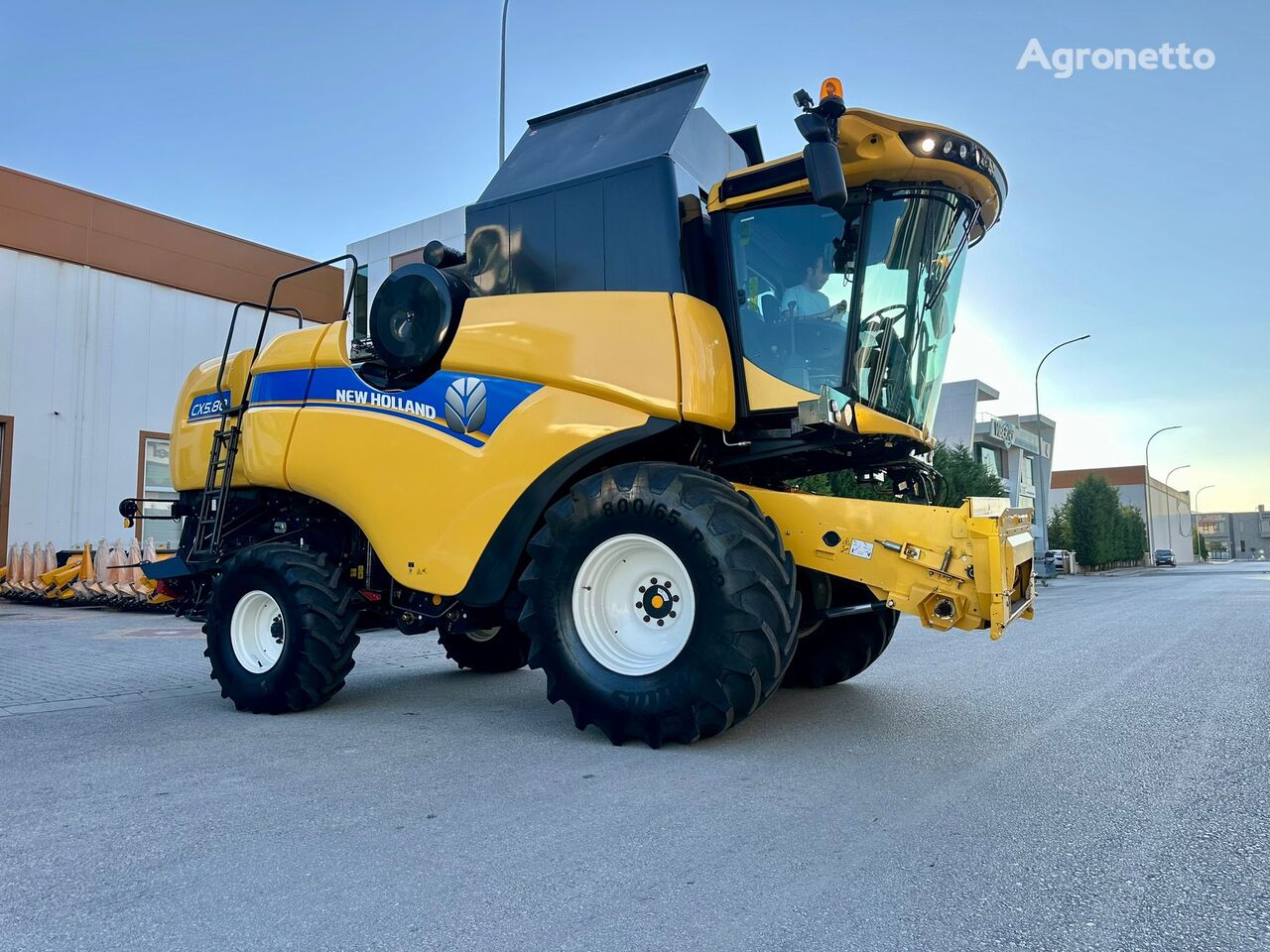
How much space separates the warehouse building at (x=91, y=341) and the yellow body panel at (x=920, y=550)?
17270 millimetres

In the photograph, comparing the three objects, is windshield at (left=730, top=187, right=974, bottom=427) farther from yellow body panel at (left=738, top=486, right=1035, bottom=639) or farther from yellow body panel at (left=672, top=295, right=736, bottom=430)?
yellow body panel at (left=738, top=486, right=1035, bottom=639)

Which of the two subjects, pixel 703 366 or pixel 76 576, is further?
pixel 76 576

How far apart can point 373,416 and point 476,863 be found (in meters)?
3.66

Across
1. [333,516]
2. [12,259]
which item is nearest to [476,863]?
[333,516]

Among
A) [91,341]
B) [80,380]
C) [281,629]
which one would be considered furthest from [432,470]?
[91,341]

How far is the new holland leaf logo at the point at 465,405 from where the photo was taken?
5.55 meters

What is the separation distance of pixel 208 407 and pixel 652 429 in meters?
4.37

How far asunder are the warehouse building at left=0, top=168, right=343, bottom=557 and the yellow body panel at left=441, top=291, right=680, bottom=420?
15.6 m

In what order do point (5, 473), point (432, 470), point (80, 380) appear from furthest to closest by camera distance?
point (80, 380) < point (5, 473) < point (432, 470)

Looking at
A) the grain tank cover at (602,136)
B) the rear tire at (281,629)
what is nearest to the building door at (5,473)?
the rear tire at (281,629)

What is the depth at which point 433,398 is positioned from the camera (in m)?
5.77

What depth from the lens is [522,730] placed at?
5.27 meters

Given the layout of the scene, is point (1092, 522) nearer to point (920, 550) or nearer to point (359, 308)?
point (920, 550)

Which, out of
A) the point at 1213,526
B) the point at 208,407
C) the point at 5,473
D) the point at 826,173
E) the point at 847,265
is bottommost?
the point at 1213,526
